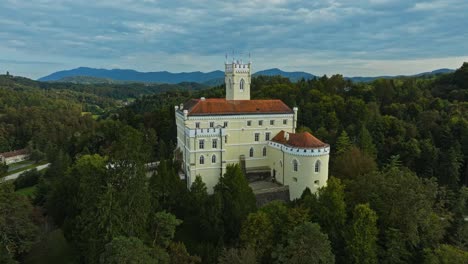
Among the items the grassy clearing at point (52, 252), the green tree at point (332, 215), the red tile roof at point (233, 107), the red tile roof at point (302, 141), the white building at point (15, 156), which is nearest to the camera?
the green tree at point (332, 215)

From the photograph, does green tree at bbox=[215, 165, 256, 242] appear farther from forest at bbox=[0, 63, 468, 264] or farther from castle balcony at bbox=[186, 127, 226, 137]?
castle balcony at bbox=[186, 127, 226, 137]

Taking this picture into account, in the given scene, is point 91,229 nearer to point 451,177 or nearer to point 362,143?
point 362,143

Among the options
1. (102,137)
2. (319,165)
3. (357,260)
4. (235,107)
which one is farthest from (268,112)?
(102,137)

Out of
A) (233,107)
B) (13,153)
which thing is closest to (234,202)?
(233,107)

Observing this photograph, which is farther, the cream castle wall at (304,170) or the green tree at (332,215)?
the cream castle wall at (304,170)

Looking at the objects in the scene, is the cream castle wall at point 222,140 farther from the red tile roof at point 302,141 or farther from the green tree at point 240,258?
the green tree at point 240,258

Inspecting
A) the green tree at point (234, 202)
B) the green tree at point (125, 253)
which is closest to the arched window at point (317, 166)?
the green tree at point (234, 202)
